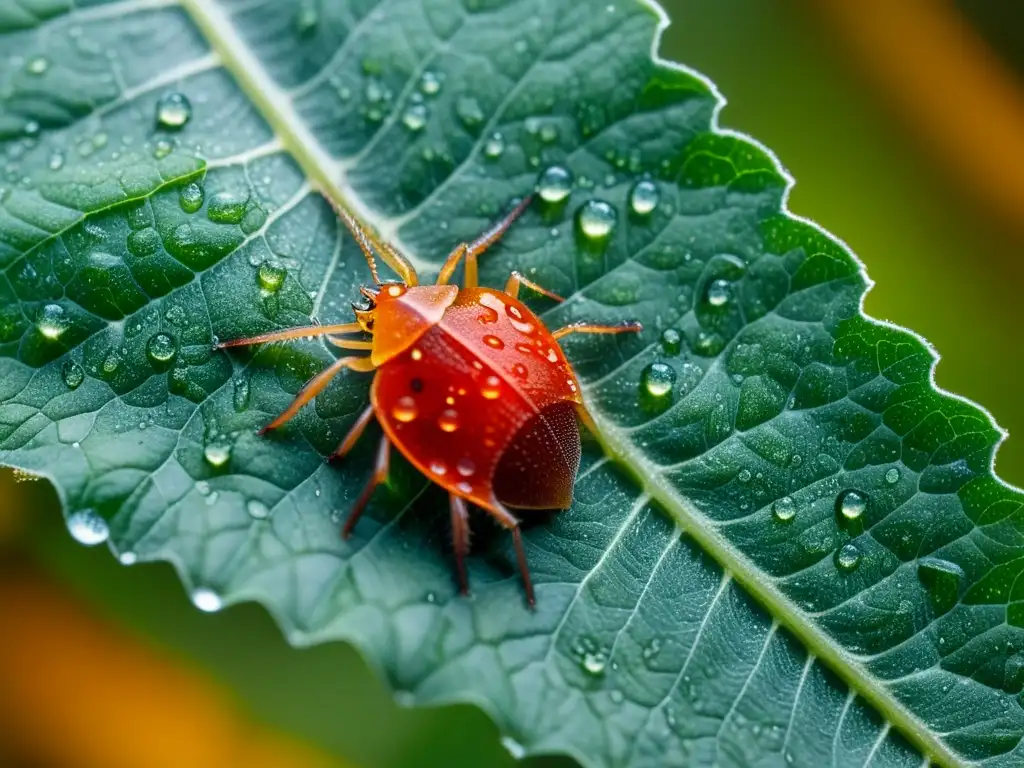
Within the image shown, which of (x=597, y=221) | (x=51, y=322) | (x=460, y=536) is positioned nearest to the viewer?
(x=460, y=536)

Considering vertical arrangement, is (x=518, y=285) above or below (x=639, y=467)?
above

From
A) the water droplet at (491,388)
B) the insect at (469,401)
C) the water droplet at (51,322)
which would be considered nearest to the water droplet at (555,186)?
the insect at (469,401)

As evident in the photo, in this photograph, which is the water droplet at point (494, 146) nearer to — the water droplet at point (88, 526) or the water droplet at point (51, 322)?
the water droplet at point (51, 322)

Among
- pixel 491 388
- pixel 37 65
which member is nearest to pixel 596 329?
pixel 491 388

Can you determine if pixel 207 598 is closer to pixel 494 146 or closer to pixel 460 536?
pixel 460 536

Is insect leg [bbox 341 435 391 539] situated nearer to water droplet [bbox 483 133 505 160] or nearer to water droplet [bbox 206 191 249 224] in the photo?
water droplet [bbox 206 191 249 224]

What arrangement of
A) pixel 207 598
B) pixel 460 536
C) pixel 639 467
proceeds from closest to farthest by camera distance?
pixel 207 598 < pixel 460 536 < pixel 639 467
